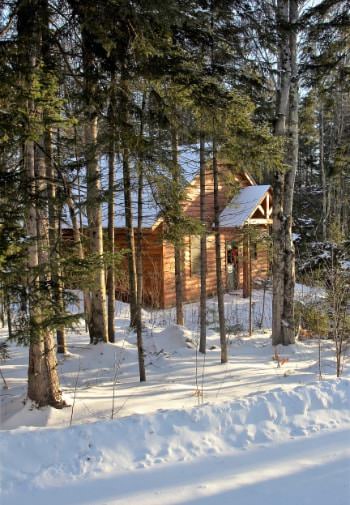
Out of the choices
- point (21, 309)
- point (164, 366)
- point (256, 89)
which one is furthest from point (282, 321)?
point (21, 309)

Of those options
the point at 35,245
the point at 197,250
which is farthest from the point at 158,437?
the point at 197,250

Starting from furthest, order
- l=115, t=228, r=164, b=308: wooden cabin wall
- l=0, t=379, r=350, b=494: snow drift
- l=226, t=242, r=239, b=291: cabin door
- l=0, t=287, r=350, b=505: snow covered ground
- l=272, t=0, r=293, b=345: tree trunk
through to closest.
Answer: l=226, t=242, r=239, b=291: cabin door < l=115, t=228, r=164, b=308: wooden cabin wall < l=272, t=0, r=293, b=345: tree trunk < l=0, t=379, r=350, b=494: snow drift < l=0, t=287, r=350, b=505: snow covered ground

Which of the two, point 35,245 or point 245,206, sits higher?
point 245,206

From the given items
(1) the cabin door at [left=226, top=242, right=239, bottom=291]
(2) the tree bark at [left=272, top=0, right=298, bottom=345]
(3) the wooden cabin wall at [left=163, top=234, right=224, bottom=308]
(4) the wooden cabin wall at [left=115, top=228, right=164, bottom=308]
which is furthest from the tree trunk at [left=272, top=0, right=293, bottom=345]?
(1) the cabin door at [left=226, top=242, right=239, bottom=291]

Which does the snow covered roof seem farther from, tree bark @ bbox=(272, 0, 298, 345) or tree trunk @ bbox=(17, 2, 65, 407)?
tree trunk @ bbox=(17, 2, 65, 407)

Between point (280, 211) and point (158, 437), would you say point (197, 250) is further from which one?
point (158, 437)

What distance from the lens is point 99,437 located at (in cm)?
418

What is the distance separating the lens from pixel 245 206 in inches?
717

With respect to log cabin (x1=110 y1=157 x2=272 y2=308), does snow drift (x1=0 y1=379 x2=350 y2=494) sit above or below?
below

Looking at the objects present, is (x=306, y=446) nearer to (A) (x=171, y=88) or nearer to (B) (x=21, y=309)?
(B) (x=21, y=309)

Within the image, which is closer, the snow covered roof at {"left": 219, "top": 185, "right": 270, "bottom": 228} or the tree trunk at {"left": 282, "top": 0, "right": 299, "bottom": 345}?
the tree trunk at {"left": 282, "top": 0, "right": 299, "bottom": 345}

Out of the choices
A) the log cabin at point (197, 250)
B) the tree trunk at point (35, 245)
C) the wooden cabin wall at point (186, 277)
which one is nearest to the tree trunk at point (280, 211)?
the log cabin at point (197, 250)

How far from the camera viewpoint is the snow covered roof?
56.9 ft

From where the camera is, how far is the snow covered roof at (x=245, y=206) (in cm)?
1734
